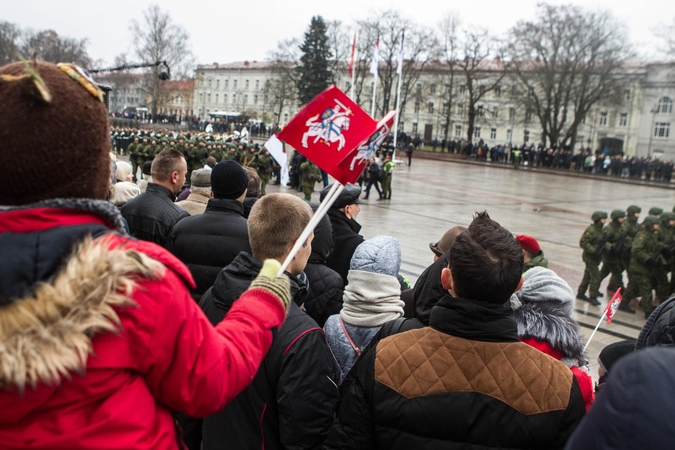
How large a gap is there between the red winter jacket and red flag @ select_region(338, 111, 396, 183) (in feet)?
3.42

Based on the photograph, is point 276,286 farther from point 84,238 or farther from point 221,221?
point 221,221

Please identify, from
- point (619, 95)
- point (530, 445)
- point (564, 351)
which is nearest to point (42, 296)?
point (530, 445)

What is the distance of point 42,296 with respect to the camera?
44.8 inches

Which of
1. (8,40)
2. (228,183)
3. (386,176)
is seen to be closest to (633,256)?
(228,183)

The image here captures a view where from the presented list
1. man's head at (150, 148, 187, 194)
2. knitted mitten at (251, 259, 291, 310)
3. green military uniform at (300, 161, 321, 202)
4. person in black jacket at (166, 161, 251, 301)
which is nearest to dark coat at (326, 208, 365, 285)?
person in black jacket at (166, 161, 251, 301)

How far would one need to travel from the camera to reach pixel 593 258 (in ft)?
30.1

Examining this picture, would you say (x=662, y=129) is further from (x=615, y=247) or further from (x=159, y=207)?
(x=159, y=207)

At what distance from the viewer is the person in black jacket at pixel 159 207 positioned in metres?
4.71

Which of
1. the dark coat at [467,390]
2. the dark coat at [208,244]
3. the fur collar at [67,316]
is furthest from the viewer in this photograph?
the dark coat at [208,244]

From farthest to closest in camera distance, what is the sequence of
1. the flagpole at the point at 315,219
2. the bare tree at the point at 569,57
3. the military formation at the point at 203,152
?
the bare tree at the point at 569,57 < the military formation at the point at 203,152 < the flagpole at the point at 315,219

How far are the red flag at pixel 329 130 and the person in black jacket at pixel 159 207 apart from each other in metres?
2.63

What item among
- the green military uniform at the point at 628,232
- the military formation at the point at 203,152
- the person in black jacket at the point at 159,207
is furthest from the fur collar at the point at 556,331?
the military formation at the point at 203,152

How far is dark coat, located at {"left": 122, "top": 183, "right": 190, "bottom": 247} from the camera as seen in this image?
15.4ft

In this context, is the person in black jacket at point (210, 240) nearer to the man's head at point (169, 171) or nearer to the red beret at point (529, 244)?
the man's head at point (169, 171)
